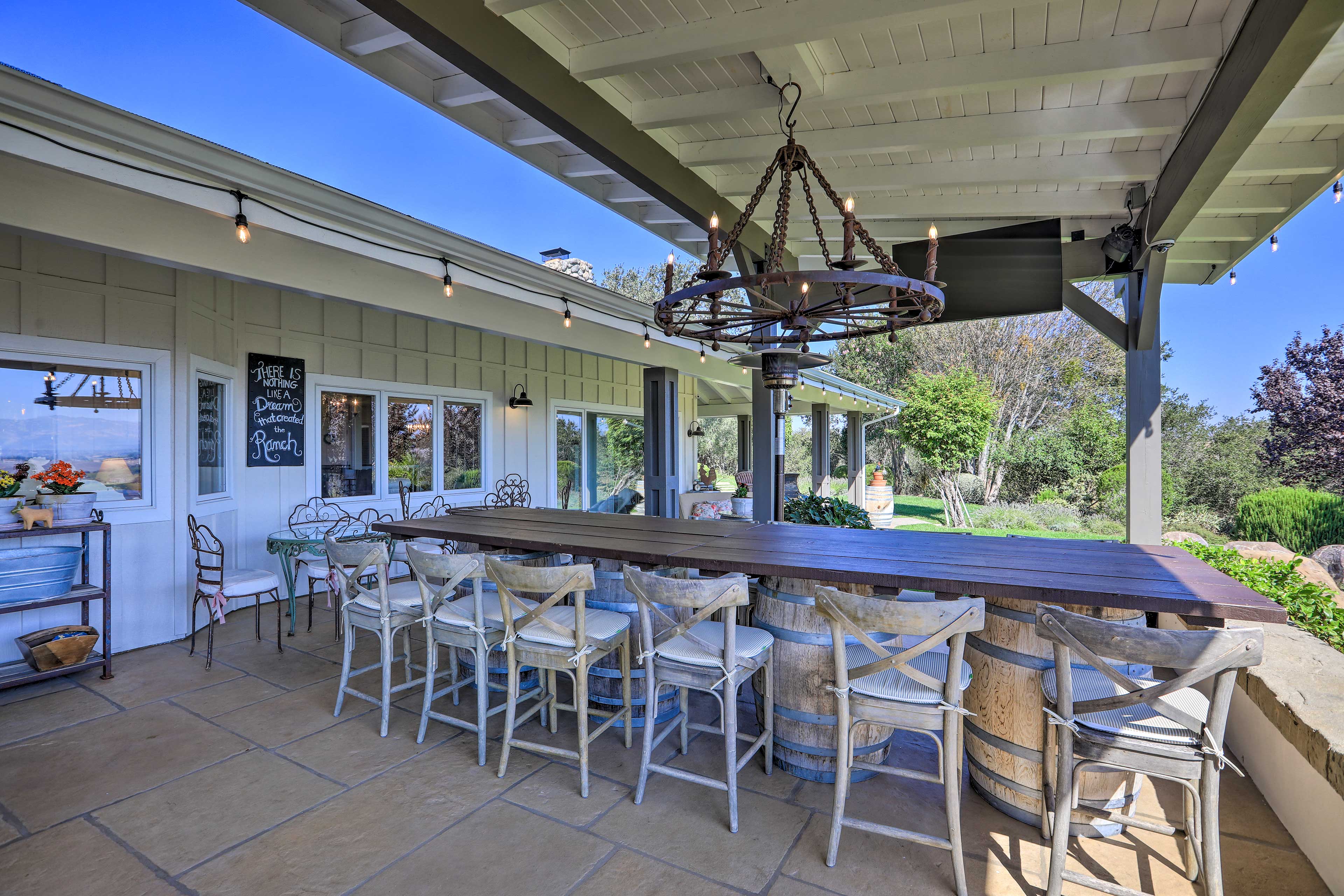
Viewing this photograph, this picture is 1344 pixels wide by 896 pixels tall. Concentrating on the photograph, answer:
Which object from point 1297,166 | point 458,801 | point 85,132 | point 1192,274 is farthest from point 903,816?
point 1192,274

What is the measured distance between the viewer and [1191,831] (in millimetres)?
2018

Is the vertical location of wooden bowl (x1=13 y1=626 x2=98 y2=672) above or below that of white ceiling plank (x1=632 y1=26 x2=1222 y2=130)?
below

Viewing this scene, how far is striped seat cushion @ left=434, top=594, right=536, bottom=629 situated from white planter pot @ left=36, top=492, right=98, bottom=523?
2.57 m

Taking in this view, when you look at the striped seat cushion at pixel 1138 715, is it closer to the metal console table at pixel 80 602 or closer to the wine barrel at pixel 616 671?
the wine barrel at pixel 616 671

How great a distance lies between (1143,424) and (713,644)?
3606mm

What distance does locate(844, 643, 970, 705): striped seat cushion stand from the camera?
6.88 feet

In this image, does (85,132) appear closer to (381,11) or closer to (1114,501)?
(381,11)

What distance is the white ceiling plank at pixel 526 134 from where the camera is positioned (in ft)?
10.9

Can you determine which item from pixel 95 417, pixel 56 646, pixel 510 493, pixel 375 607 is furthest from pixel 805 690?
pixel 510 493

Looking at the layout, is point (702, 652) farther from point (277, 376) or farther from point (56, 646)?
point (277, 376)

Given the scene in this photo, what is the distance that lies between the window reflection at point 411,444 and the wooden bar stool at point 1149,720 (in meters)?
6.07

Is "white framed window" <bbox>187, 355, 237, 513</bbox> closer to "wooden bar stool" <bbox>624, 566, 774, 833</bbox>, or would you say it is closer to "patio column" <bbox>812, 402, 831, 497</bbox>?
"wooden bar stool" <bbox>624, 566, 774, 833</bbox>

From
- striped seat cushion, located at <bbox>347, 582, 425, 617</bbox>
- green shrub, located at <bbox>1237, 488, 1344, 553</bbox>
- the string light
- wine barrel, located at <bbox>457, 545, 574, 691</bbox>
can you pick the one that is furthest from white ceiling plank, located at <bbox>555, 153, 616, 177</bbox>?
green shrub, located at <bbox>1237, 488, 1344, 553</bbox>

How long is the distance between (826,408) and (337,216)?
33.3ft
